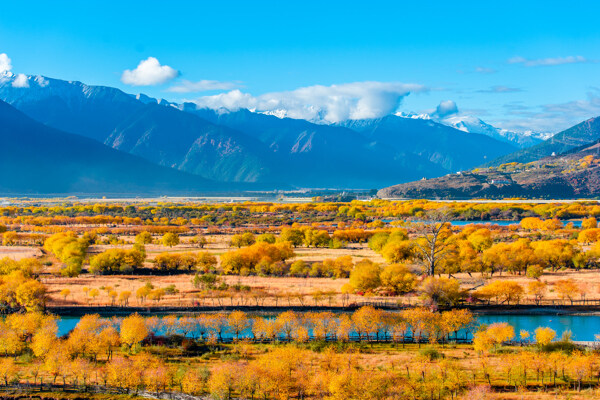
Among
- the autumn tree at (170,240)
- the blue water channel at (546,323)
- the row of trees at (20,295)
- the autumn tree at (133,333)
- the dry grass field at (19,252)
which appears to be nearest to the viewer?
the autumn tree at (133,333)

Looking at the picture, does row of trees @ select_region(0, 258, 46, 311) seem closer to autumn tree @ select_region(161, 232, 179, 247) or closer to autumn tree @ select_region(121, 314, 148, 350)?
autumn tree @ select_region(121, 314, 148, 350)

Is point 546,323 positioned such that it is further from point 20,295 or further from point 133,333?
point 20,295

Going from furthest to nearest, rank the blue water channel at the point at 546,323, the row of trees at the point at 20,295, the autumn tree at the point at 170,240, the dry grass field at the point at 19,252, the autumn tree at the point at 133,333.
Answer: the autumn tree at the point at 170,240, the dry grass field at the point at 19,252, the row of trees at the point at 20,295, the blue water channel at the point at 546,323, the autumn tree at the point at 133,333

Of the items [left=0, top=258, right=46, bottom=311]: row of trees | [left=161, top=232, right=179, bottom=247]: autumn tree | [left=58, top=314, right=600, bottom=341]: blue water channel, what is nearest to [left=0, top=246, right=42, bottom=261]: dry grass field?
[left=161, top=232, right=179, bottom=247]: autumn tree

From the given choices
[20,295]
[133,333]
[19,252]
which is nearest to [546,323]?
[133,333]

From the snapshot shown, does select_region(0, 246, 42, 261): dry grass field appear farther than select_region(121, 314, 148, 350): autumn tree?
Yes

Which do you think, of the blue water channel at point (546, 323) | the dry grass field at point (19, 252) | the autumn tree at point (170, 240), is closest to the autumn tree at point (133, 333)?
the blue water channel at point (546, 323)

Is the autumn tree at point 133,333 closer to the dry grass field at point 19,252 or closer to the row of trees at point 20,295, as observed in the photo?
the row of trees at point 20,295

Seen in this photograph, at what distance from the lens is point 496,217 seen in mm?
170250

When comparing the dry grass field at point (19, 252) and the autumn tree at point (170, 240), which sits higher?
the autumn tree at point (170, 240)

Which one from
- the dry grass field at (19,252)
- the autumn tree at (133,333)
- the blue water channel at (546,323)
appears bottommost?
the blue water channel at (546,323)

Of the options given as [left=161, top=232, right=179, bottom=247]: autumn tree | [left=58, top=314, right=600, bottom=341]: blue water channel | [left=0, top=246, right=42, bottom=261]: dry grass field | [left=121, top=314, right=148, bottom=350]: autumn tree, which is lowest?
[left=58, top=314, right=600, bottom=341]: blue water channel

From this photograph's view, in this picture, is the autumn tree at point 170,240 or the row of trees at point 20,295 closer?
the row of trees at point 20,295

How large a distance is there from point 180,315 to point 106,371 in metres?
17.2
